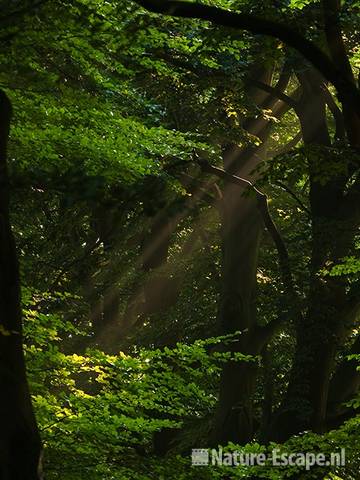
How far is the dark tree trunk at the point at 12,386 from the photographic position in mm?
4395

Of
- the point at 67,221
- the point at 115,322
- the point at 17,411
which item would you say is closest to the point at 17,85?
the point at 17,411

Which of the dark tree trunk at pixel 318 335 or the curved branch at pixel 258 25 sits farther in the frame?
the dark tree trunk at pixel 318 335

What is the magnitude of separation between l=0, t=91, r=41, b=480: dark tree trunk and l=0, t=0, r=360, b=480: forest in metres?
0.01

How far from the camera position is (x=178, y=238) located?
1962 centimetres

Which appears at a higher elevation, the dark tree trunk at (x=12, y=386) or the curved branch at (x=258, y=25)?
the curved branch at (x=258, y=25)

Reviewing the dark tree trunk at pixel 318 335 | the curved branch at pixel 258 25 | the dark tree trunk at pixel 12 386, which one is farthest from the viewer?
the dark tree trunk at pixel 318 335

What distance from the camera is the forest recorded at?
4566 millimetres

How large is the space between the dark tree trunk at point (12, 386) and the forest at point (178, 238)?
0.01 m

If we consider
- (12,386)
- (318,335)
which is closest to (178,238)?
(318,335)

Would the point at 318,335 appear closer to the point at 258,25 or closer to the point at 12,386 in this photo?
the point at 12,386

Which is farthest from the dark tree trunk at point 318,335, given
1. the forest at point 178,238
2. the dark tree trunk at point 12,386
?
the dark tree trunk at point 12,386

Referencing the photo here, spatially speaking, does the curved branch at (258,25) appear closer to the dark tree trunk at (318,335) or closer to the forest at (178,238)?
the forest at (178,238)

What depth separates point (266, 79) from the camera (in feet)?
45.7

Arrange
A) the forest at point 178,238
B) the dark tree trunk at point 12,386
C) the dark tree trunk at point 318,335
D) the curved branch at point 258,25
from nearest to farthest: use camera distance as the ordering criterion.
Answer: the curved branch at point 258,25 → the dark tree trunk at point 12,386 → the forest at point 178,238 → the dark tree trunk at point 318,335
